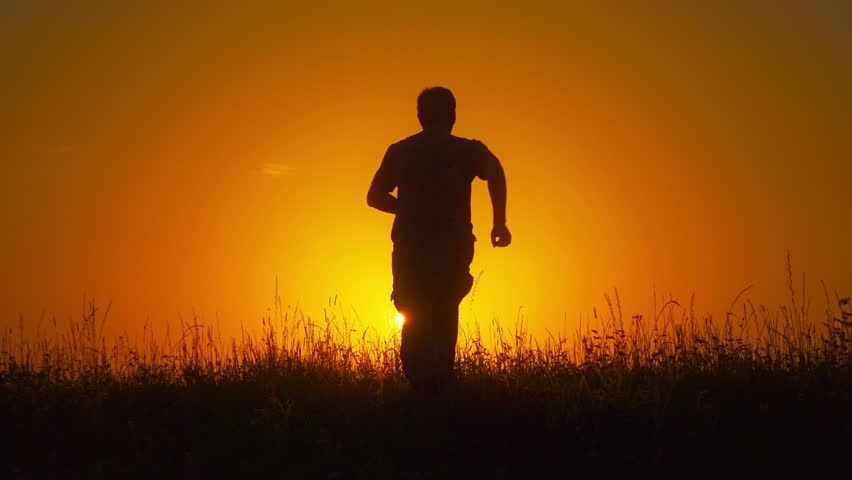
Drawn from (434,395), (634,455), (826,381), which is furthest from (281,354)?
(826,381)

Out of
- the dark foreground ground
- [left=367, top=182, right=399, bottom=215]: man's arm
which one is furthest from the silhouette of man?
the dark foreground ground

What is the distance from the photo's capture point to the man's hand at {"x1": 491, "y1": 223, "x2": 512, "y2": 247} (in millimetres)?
7664

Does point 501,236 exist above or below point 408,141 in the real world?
below

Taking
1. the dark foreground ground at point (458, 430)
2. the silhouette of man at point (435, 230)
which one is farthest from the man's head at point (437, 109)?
the dark foreground ground at point (458, 430)

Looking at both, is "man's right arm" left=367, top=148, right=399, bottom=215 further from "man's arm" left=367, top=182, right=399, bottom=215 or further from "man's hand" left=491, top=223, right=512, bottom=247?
"man's hand" left=491, top=223, right=512, bottom=247

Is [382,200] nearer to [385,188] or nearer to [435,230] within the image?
[385,188]

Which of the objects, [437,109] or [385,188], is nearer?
[437,109]

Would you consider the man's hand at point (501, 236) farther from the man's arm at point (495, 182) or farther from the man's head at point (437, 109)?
the man's head at point (437, 109)

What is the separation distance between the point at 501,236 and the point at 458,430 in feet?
5.97

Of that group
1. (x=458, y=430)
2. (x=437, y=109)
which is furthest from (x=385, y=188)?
(x=458, y=430)

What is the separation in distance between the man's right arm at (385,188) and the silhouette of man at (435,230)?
6cm

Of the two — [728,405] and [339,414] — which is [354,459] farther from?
[728,405]

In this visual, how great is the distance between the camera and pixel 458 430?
6.68 metres

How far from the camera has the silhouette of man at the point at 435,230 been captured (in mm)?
7637
